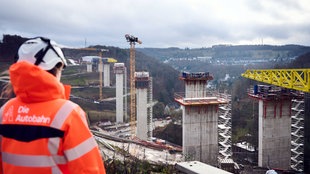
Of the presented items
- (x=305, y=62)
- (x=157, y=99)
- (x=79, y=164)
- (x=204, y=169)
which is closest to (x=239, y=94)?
Result: (x=305, y=62)

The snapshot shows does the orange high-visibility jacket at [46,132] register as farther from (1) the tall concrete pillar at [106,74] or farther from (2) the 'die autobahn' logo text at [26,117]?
(1) the tall concrete pillar at [106,74]

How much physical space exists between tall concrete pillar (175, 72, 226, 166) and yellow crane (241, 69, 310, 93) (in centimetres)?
516

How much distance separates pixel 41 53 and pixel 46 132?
0.54 m

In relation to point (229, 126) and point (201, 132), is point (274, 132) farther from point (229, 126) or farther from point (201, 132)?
point (201, 132)

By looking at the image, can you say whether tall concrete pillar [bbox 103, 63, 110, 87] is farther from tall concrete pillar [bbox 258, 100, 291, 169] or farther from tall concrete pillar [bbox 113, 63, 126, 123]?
tall concrete pillar [bbox 258, 100, 291, 169]

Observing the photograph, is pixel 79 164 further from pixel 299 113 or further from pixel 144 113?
pixel 144 113

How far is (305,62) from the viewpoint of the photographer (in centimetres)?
5844

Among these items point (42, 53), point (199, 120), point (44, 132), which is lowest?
point (199, 120)

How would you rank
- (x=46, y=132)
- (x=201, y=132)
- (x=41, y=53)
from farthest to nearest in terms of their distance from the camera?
(x=201, y=132), (x=41, y=53), (x=46, y=132)

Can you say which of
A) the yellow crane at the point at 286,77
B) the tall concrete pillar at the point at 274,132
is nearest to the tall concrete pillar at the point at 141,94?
the yellow crane at the point at 286,77

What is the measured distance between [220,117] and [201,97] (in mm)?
2682

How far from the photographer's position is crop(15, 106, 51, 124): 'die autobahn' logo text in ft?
6.45

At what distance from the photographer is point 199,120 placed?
3047cm

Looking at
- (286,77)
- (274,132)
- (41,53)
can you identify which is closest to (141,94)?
(274,132)
